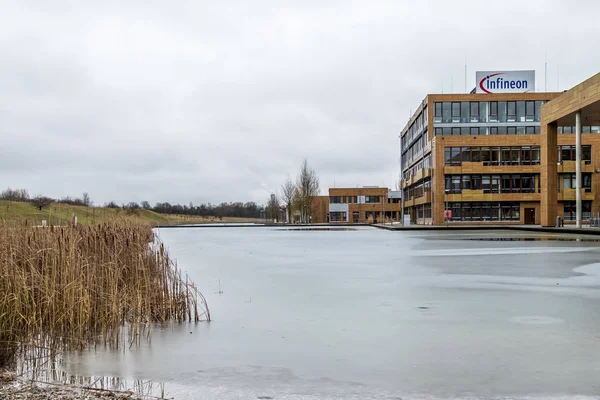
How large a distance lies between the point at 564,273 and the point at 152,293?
32.2 ft

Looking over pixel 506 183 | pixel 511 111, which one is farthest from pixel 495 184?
pixel 511 111

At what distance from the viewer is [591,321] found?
7.77m

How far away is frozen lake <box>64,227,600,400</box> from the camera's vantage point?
16.9 ft

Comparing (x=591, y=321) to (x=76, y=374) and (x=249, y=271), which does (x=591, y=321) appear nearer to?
(x=76, y=374)

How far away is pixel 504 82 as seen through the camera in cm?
7338

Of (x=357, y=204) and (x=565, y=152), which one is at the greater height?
(x=565, y=152)

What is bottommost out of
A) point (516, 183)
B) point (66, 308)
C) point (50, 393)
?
point (50, 393)

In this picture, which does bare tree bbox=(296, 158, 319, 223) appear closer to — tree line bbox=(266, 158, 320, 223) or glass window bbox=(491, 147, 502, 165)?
tree line bbox=(266, 158, 320, 223)

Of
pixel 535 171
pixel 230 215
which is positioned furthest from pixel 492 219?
pixel 230 215

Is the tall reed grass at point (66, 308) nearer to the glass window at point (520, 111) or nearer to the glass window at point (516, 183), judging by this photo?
the glass window at point (516, 183)

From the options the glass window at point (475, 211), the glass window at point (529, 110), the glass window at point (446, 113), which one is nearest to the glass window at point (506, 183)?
the glass window at point (475, 211)

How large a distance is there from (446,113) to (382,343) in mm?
69683

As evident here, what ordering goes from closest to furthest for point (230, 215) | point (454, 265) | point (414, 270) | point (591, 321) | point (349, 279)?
point (591, 321) < point (349, 279) < point (414, 270) < point (454, 265) < point (230, 215)

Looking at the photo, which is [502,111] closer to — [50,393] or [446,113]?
[446,113]
